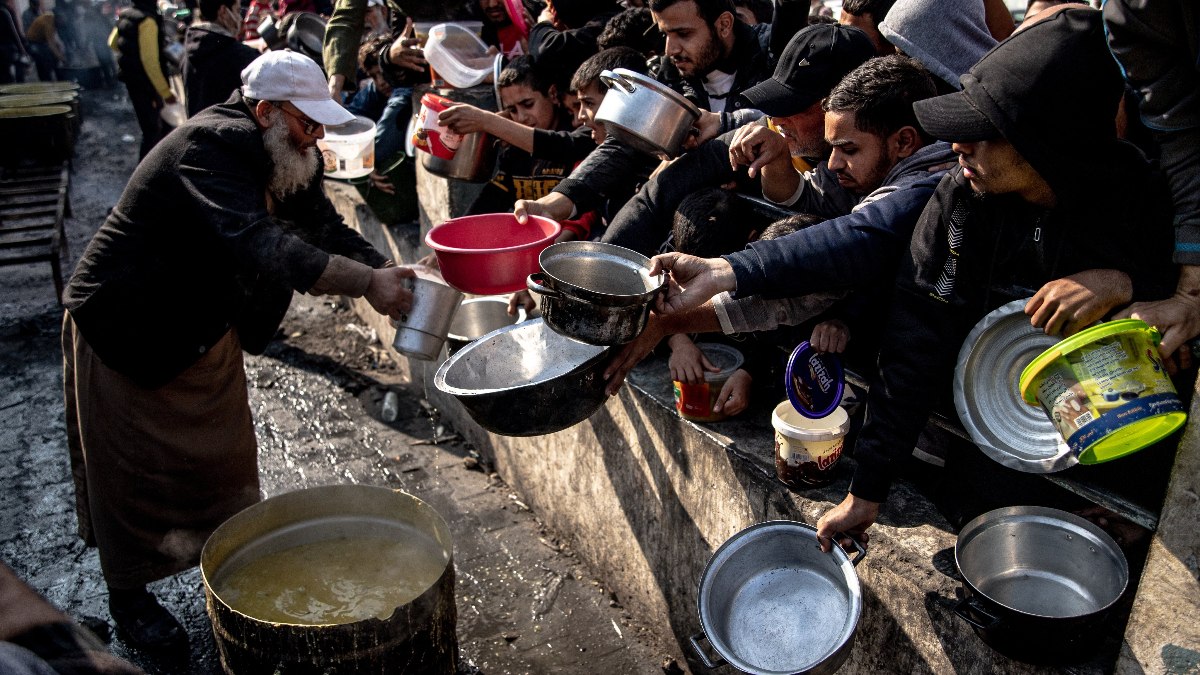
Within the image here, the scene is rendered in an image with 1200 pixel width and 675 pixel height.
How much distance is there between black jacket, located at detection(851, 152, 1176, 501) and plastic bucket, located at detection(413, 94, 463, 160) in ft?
8.85

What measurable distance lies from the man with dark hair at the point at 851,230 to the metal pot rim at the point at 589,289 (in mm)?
129

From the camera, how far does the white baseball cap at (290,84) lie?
3.47 metres

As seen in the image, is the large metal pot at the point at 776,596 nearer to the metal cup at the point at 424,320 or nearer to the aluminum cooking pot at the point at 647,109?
the aluminum cooking pot at the point at 647,109

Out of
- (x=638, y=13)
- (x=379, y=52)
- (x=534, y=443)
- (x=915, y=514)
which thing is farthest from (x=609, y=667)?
(x=379, y=52)

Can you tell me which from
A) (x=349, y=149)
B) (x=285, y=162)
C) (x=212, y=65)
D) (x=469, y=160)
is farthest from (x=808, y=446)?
(x=212, y=65)

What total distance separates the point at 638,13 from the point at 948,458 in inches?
110

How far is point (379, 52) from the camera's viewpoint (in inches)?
265

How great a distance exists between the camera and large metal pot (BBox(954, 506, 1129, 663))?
6.66 ft

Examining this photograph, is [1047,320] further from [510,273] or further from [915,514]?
[510,273]

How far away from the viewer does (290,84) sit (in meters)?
3.47

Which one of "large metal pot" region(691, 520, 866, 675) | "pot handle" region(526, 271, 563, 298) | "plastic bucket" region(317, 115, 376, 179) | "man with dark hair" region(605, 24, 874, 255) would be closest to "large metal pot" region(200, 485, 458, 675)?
"large metal pot" region(691, 520, 866, 675)

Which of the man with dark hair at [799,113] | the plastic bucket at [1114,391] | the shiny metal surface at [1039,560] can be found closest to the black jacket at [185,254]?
the man with dark hair at [799,113]

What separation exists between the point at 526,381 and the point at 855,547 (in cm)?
118

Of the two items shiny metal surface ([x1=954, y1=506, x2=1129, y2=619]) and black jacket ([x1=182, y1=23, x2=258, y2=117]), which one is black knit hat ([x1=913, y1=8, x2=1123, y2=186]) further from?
black jacket ([x1=182, y1=23, x2=258, y2=117])
